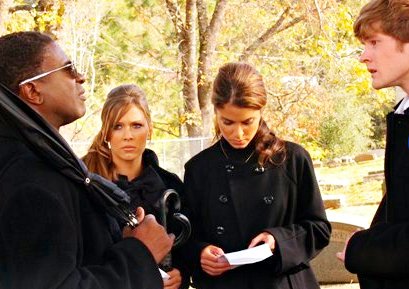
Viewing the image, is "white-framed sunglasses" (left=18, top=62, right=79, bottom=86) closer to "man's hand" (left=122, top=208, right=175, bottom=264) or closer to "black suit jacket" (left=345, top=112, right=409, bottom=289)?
"man's hand" (left=122, top=208, right=175, bottom=264)

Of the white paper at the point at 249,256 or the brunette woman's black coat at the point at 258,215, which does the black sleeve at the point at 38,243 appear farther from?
the brunette woman's black coat at the point at 258,215

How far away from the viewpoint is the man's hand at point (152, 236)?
2.33 metres

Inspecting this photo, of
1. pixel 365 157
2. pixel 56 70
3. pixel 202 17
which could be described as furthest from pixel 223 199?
pixel 365 157

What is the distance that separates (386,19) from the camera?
2.49 meters

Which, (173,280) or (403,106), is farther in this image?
(173,280)

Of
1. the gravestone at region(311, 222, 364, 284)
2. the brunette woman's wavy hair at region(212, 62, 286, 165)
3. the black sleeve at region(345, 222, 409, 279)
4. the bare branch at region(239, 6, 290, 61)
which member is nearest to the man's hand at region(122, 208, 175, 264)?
the black sleeve at region(345, 222, 409, 279)

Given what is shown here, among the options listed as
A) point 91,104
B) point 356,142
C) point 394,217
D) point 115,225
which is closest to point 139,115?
point 115,225

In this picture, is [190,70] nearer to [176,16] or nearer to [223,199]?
[176,16]

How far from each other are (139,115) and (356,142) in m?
27.4

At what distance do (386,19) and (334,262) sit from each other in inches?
216

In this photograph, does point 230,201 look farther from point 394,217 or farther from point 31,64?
point 31,64

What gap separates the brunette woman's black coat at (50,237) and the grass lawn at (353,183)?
13692 millimetres

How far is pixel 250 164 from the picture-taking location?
3.49m

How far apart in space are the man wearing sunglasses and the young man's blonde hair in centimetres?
104
